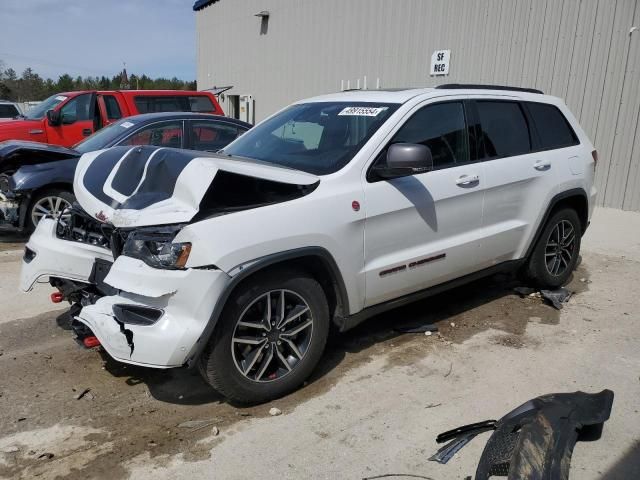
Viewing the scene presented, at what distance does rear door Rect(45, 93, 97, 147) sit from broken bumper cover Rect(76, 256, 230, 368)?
816cm

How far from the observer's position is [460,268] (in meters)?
4.48

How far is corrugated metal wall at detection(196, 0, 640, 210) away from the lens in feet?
30.2

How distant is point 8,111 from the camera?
17.9 meters

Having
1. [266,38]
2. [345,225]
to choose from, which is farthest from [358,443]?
[266,38]

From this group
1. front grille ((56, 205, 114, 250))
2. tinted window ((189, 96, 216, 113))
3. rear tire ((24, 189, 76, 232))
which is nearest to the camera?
front grille ((56, 205, 114, 250))

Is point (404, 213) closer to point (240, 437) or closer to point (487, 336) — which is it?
point (487, 336)

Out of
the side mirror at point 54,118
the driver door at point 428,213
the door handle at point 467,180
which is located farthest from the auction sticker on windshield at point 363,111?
the side mirror at point 54,118

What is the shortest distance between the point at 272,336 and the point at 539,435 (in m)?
1.54

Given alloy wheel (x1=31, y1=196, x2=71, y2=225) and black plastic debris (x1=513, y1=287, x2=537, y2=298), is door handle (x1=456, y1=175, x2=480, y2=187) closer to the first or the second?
black plastic debris (x1=513, y1=287, x2=537, y2=298)

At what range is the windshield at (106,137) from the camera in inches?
286

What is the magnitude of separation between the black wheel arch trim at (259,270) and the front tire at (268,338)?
9 cm

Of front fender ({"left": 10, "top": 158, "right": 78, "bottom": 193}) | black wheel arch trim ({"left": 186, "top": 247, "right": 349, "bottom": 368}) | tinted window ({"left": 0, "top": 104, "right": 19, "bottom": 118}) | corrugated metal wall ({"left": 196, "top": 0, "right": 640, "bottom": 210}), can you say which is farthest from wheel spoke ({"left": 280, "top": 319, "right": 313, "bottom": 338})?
tinted window ({"left": 0, "top": 104, "right": 19, "bottom": 118})

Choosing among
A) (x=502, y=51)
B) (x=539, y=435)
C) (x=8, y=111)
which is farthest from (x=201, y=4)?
(x=539, y=435)

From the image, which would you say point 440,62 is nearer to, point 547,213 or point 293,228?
point 547,213
